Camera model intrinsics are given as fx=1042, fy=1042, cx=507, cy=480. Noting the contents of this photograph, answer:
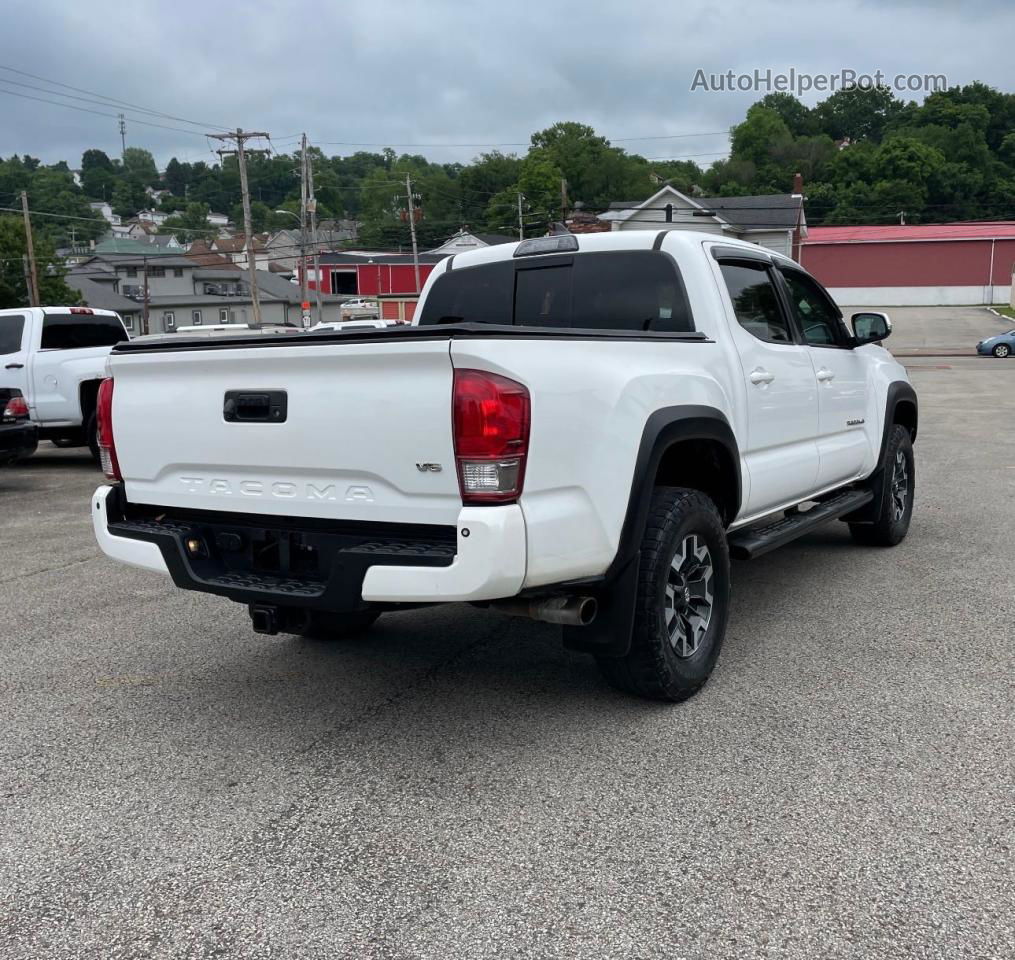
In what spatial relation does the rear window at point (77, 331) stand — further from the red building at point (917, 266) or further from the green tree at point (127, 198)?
the green tree at point (127, 198)

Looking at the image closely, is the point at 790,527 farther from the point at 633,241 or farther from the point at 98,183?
the point at 98,183

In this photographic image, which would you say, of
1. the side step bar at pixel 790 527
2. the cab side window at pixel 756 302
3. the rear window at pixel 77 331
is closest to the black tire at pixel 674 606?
the side step bar at pixel 790 527

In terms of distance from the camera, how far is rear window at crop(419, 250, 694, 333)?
16.0 feet

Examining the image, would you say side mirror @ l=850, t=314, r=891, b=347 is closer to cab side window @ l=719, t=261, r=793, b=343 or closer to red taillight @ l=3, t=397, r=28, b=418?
cab side window @ l=719, t=261, r=793, b=343

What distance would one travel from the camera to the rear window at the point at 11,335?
41.8 ft

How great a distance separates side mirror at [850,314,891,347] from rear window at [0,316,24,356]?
10.1 m

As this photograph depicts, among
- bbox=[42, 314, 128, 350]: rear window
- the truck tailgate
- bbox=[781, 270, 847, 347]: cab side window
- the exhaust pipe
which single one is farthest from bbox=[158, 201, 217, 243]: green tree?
the exhaust pipe

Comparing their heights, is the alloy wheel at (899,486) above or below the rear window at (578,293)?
below

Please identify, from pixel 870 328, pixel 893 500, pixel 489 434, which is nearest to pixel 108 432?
pixel 489 434

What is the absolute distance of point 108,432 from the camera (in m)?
4.36

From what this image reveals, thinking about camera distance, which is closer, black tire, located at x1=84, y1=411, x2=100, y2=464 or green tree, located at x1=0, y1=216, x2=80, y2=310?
black tire, located at x1=84, y1=411, x2=100, y2=464

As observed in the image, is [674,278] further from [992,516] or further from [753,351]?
[992,516]

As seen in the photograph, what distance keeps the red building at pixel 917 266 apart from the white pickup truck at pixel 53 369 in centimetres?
5696

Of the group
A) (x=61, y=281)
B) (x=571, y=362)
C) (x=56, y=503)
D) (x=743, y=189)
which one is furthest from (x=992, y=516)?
(x=743, y=189)
